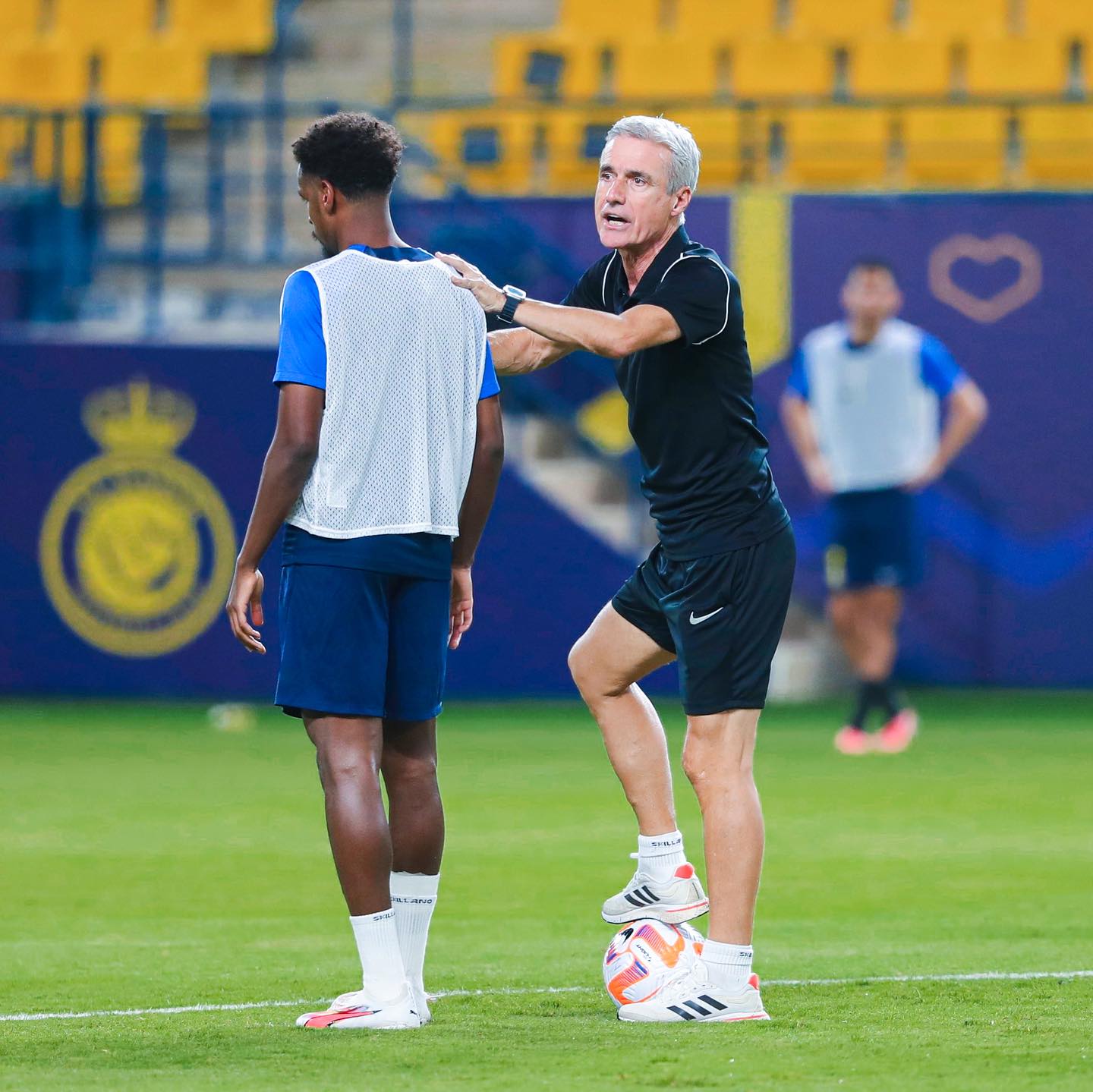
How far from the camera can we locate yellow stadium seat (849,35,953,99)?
17234 millimetres

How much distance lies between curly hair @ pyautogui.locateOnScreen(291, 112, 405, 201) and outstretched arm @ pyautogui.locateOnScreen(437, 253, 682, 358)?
30cm

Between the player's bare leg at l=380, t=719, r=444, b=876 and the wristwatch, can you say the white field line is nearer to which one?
the player's bare leg at l=380, t=719, r=444, b=876

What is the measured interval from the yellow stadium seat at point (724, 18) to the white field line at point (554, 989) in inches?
513

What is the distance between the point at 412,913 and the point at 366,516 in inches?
37.7

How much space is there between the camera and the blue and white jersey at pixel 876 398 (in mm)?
11805

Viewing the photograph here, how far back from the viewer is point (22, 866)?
26.3ft

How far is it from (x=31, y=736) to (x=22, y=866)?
443cm

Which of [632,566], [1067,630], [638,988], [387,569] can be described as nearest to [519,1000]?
[638,988]

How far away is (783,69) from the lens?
17594 millimetres

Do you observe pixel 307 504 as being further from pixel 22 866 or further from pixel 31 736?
pixel 31 736

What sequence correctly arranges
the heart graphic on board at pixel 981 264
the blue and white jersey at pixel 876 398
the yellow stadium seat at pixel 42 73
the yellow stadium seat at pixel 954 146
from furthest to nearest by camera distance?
the yellow stadium seat at pixel 42 73 < the yellow stadium seat at pixel 954 146 < the heart graphic on board at pixel 981 264 < the blue and white jersey at pixel 876 398

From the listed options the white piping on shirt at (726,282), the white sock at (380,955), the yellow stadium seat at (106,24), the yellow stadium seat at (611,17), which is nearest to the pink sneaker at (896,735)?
the white piping on shirt at (726,282)

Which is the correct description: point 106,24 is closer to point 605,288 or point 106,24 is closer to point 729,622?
point 605,288

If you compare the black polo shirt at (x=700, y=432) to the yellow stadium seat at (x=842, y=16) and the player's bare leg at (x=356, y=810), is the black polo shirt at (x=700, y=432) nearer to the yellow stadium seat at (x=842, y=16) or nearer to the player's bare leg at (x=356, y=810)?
the player's bare leg at (x=356, y=810)
